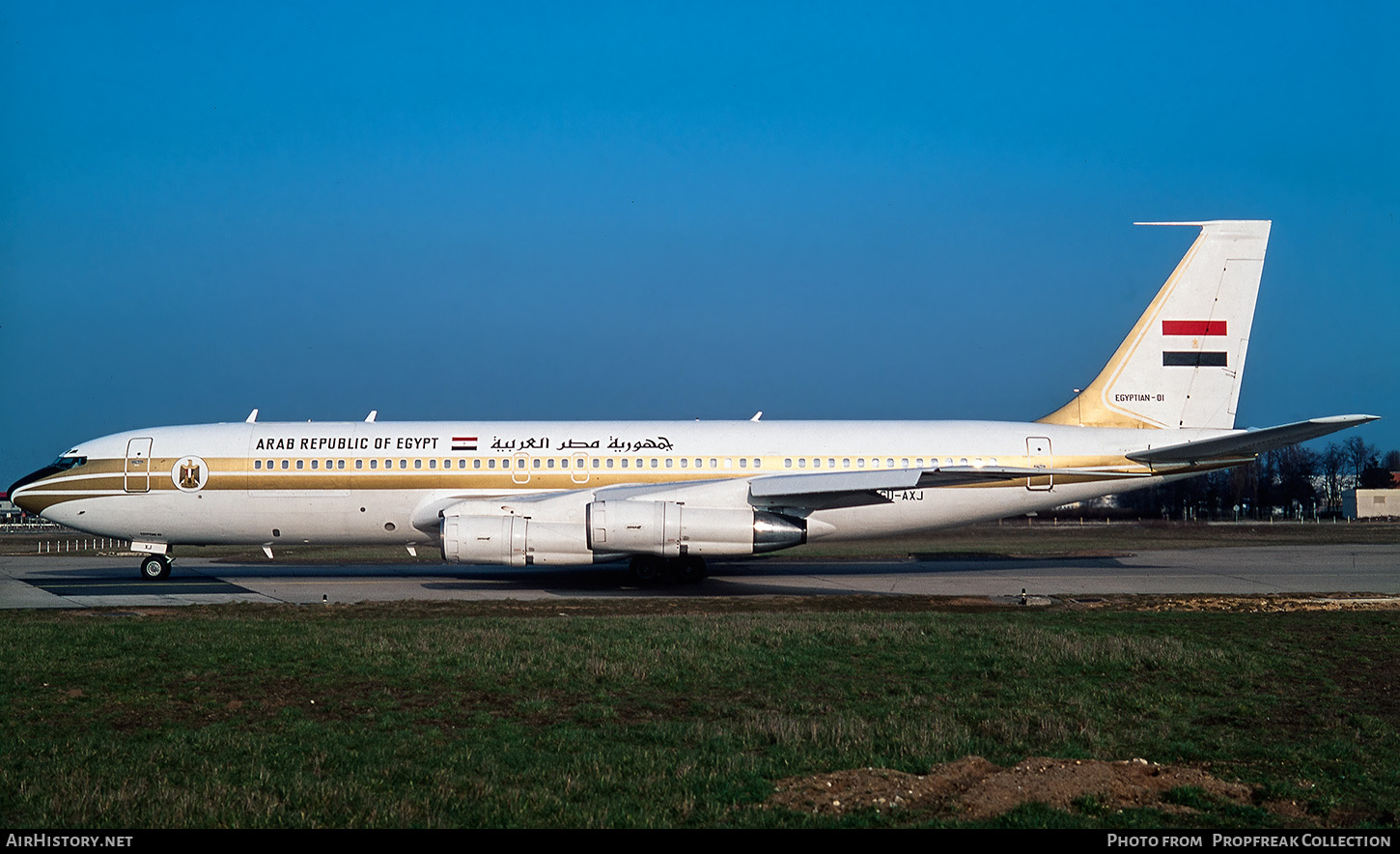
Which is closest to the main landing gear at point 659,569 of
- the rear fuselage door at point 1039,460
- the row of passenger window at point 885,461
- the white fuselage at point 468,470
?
the white fuselage at point 468,470

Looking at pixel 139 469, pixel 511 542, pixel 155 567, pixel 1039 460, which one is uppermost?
pixel 139 469

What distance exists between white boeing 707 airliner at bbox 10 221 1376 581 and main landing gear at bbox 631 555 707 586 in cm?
5

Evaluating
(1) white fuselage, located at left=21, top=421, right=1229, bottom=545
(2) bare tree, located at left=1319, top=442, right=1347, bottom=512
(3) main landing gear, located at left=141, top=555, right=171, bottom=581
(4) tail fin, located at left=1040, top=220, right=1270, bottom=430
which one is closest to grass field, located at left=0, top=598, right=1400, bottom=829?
(1) white fuselage, located at left=21, top=421, right=1229, bottom=545

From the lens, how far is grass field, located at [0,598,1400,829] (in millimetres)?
6426

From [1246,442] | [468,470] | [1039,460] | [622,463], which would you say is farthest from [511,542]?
[1246,442]

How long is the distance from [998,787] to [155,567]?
2207 centimetres

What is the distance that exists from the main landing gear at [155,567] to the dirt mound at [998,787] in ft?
68.7

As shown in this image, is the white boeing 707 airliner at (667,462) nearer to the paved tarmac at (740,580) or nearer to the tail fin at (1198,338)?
the tail fin at (1198,338)

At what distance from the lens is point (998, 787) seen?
6.61 metres

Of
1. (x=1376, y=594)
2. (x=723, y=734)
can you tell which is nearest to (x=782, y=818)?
(x=723, y=734)

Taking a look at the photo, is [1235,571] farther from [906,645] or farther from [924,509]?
[906,645]

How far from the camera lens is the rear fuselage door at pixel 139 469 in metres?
23.1

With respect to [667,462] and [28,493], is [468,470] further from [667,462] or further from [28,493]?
[28,493]

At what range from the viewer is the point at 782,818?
6156mm
